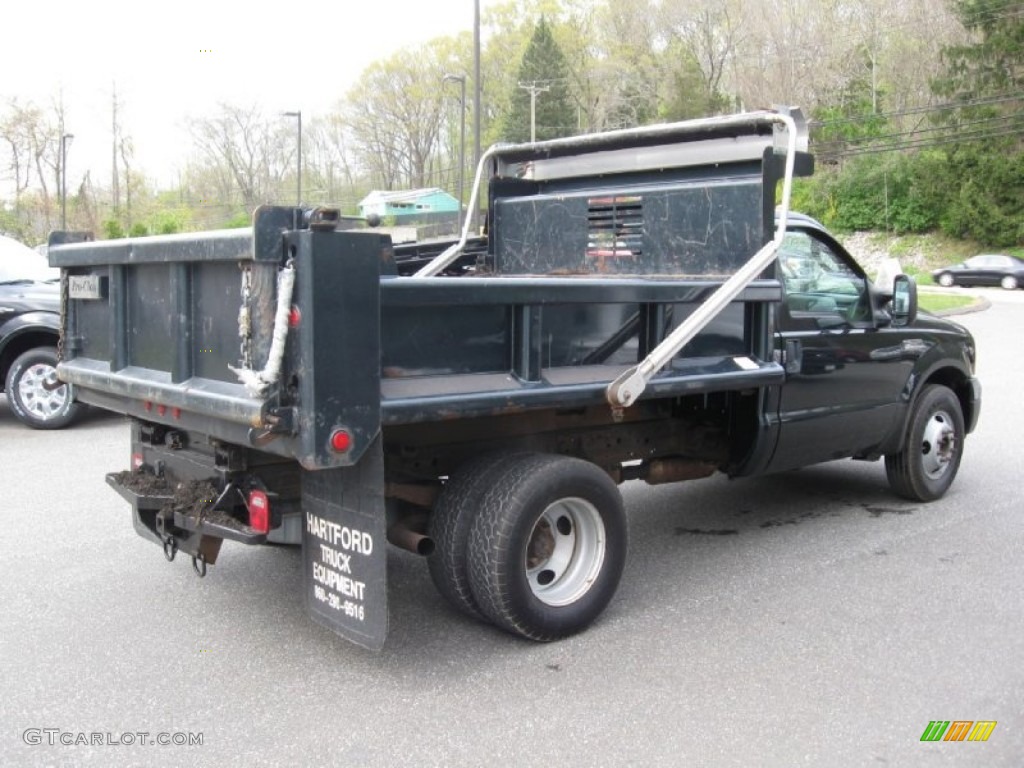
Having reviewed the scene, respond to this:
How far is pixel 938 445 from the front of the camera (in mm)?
6766

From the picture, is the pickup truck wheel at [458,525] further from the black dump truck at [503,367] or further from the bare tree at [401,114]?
the bare tree at [401,114]

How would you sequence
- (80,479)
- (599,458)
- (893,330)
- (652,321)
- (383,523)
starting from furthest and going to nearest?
(80,479), (893,330), (599,458), (652,321), (383,523)

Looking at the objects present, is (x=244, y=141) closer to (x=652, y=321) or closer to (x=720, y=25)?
(x=720, y=25)

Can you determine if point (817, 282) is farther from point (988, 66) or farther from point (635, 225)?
point (988, 66)

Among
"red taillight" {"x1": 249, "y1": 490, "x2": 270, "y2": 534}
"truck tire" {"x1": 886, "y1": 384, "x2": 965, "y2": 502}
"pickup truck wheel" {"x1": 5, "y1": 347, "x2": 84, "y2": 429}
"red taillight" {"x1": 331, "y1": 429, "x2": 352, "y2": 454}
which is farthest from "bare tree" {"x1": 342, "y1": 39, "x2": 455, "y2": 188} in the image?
"red taillight" {"x1": 331, "y1": 429, "x2": 352, "y2": 454}

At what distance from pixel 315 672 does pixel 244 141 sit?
52724mm

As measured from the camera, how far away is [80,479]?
7.45 meters

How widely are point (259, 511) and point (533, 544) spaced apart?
1177 mm

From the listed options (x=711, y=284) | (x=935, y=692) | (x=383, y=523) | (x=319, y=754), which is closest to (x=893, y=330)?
(x=711, y=284)

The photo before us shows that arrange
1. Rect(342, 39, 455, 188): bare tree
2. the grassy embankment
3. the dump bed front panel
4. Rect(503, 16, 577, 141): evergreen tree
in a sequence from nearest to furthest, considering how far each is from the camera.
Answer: the dump bed front panel, the grassy embankment, Rect(342, 39, 455, 188): bare tree, Rect(503, 16, 577, 141): evergreen tree

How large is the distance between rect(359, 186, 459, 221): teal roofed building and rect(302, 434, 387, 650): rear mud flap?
30.8 m

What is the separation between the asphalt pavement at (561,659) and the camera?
3490 mm

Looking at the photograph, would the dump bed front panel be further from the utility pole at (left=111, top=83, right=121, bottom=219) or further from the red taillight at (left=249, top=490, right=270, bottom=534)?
the utility pole at (left=111, top=83, right=121, bottom=219)
